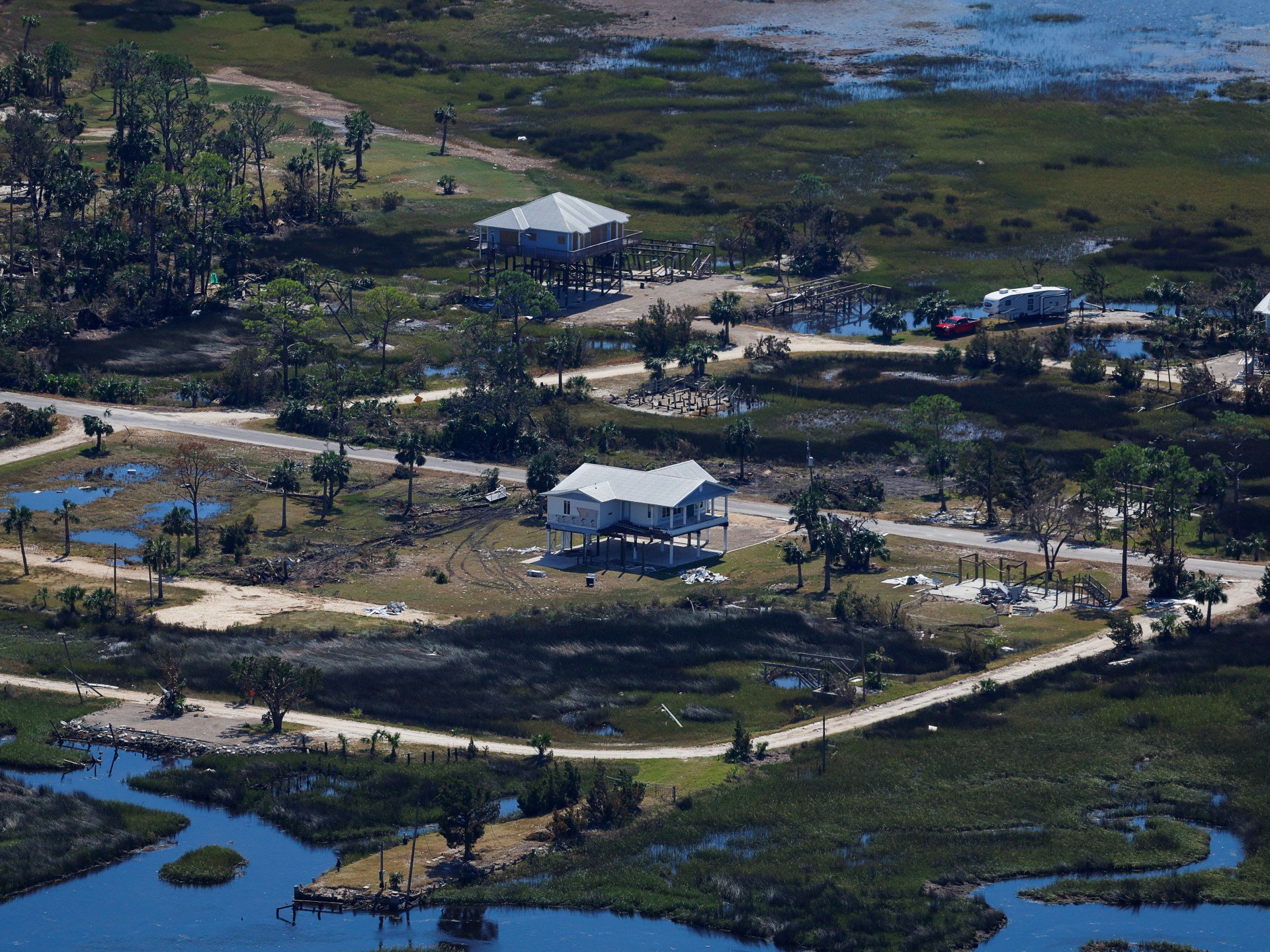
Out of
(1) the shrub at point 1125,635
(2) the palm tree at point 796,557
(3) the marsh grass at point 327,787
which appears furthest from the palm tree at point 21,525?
(1) the shrub at point 1125,635

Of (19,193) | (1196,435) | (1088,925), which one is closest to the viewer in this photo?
(1088,925)

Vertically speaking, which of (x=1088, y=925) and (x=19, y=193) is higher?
(x=19, y=193)

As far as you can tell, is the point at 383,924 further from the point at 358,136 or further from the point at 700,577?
the point at 358,136

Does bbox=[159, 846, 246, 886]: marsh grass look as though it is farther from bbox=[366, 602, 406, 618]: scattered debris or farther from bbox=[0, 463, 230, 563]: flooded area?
bbox=[0, 463, 230, 563]: flooded area

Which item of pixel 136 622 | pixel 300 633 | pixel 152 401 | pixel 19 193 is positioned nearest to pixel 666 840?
pixel 300 633

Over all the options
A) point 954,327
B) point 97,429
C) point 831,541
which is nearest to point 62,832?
point 831,541

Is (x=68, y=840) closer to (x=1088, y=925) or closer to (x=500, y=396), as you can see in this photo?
(x=1088, y=925)

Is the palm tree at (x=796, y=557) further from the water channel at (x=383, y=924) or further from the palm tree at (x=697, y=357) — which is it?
the water channel at (x=383, y=924)
